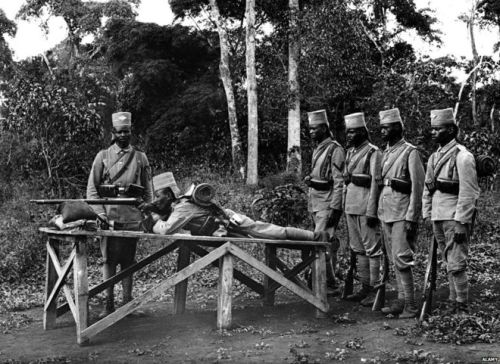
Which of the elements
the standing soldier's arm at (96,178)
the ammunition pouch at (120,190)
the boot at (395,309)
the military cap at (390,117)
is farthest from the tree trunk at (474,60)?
the standing soldier's arm at (96,178)

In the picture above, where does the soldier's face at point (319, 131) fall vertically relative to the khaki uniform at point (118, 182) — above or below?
above

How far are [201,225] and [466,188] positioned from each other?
2795mm

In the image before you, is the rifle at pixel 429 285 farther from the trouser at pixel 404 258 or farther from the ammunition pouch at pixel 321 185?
the ammunition pouch at pixel 321 185

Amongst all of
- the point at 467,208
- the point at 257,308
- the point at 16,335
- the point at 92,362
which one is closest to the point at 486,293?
the point at 467,208

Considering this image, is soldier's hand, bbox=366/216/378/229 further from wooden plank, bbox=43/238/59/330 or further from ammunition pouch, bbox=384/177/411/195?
wooden plank, bbox=43/238/59/330

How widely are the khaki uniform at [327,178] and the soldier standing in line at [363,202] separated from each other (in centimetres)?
11

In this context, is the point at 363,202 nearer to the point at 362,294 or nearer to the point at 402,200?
the point at 402,200

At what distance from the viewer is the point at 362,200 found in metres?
7.61

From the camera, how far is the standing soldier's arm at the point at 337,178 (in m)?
7.79

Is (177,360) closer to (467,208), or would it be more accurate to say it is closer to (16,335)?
(16,335)

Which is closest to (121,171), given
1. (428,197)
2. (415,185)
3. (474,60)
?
(415,185)

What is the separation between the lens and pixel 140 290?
9625 mm

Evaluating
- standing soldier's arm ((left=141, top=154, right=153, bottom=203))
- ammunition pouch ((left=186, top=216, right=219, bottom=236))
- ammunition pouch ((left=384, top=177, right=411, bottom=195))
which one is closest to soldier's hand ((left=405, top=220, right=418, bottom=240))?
ammunition pouch ((left=384, top=177, right=411, bottom=195))

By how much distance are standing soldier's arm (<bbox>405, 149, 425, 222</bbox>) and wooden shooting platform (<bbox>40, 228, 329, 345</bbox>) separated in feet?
3.48
